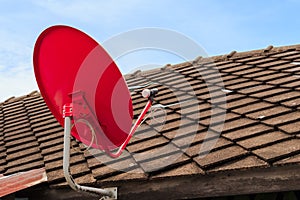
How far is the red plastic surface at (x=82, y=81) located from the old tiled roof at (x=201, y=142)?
0.49 metres

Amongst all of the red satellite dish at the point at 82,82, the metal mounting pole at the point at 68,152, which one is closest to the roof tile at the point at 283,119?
the red satellite dish at the point at 82,82

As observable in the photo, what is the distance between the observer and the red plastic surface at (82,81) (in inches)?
102

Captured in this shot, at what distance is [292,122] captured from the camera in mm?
3225

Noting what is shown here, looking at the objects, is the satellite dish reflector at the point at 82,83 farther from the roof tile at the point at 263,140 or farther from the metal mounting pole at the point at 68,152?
the roof tile at the point at 263,140

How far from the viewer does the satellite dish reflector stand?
2596 millimetres

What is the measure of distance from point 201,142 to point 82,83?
3.89 feet

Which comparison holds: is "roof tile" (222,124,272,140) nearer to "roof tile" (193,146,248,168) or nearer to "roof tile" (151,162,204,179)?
"roof tile" (193,146,248,168)

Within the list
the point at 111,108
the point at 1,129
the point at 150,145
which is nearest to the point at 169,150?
the point at 150,145

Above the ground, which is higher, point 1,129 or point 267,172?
point 267,172

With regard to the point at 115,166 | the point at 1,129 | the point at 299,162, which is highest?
the point at 299,162

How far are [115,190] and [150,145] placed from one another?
2.25 ft

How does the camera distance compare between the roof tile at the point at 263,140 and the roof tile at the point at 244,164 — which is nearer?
the roof tile at the point at 244,164

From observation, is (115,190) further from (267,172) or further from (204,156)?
(267,172)

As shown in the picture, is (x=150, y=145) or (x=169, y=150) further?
(x=150, y=145)
